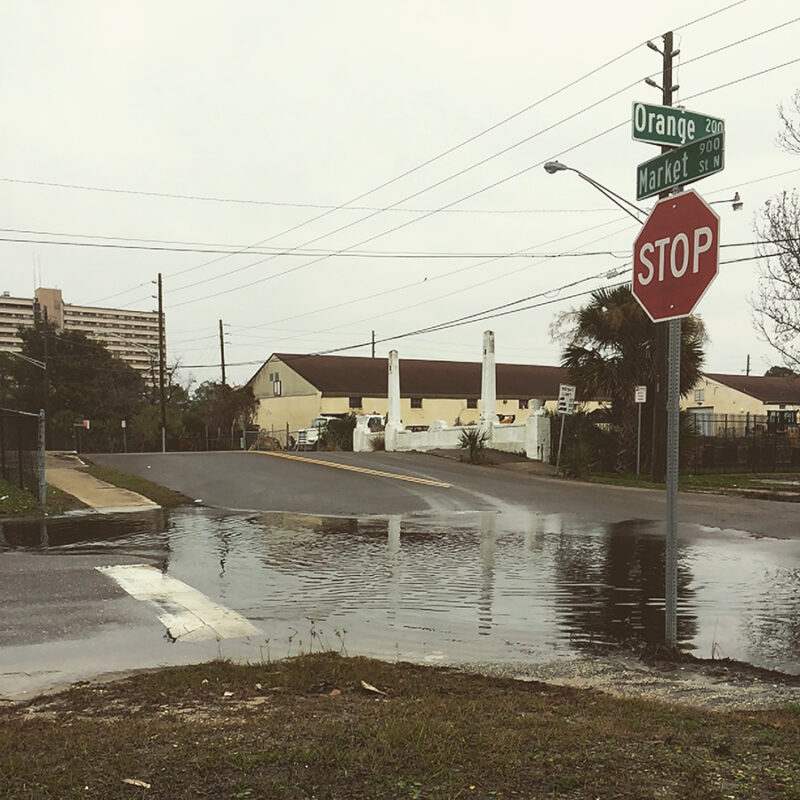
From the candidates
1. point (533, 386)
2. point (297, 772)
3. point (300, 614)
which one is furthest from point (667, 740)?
point (533, 386)

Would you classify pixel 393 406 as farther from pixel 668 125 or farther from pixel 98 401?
pixel 98 401

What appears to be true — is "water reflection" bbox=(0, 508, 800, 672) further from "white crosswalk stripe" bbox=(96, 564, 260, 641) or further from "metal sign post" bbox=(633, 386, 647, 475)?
"metal sign post" bbox=(633, 386, 647, 475)

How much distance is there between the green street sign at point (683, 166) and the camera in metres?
6.23

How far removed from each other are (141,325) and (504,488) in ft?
581

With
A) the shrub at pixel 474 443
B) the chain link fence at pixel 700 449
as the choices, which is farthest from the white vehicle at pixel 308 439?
the chain link fence at pixel 700 449

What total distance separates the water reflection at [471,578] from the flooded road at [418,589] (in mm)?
34

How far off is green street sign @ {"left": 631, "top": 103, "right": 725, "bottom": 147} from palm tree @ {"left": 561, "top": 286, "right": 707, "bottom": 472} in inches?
834

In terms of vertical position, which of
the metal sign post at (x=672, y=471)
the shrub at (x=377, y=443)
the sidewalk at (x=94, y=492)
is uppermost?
the metal sign post at (x=672, y=471)

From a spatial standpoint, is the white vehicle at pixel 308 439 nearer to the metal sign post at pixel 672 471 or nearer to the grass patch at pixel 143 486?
the grass patch at pixel 143 486

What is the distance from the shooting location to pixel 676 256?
Answer: 6.26 metres

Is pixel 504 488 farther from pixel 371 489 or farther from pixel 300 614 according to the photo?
pixel 300 614

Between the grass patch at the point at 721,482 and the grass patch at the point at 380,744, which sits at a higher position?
the grass patch at the point at 380,744

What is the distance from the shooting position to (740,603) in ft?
29.0

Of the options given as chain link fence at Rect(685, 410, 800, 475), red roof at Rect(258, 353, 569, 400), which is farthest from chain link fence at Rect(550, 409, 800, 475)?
red roof at Rect(258, 353, 569, 400)
